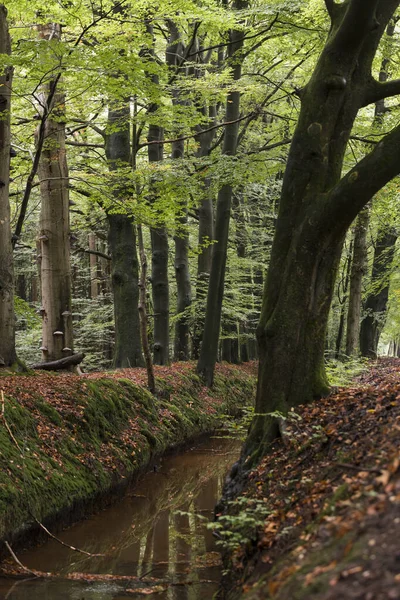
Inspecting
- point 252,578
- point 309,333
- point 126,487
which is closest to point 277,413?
point 309,333

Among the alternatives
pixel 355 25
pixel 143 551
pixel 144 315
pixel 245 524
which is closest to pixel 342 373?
pixel 144 315

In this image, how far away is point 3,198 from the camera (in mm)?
9273

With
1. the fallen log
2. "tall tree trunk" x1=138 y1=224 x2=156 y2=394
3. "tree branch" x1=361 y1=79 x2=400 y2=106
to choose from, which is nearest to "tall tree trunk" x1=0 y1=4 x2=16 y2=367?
the fallen log

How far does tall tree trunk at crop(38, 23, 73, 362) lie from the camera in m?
11.3

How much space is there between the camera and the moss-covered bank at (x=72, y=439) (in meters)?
6.50

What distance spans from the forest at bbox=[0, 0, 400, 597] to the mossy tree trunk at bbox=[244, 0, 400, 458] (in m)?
0.02

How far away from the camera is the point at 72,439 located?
816cm

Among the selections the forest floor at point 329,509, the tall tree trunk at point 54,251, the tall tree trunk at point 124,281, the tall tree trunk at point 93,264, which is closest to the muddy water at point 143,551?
the forest floor at point 329,509

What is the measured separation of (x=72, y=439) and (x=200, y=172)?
6913 millimetres

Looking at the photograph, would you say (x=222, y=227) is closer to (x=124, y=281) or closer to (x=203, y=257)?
(x=124, y=281)

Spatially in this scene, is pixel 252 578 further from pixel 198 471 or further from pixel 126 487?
pixel 198 471

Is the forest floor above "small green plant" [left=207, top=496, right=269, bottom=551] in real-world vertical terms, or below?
above

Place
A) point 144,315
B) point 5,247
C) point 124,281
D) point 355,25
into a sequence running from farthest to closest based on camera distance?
1. point 124,281
2. point 144,315
3. point 5,247
4. point 355,25

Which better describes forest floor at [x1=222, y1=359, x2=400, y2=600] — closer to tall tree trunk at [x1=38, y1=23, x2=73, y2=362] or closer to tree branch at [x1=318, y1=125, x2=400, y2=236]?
tree branch at [x1=318, y1=125, x2=400, y2=236]
